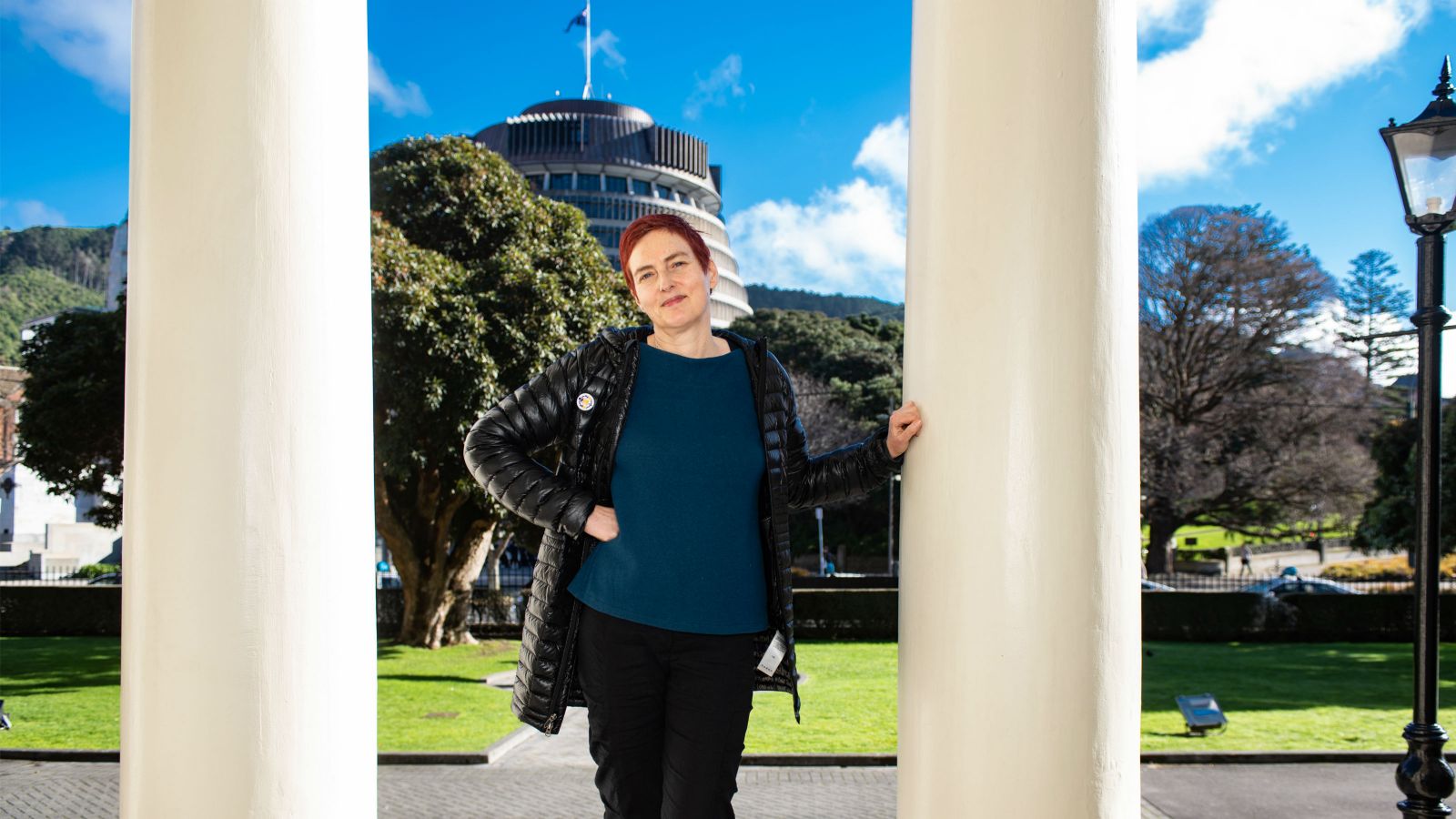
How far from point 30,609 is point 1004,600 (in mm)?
27684

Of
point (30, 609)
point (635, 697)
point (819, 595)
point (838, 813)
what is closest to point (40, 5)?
point (30, 609)

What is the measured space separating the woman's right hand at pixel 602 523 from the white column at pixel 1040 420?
2.89 ft

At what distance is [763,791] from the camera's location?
380 inches

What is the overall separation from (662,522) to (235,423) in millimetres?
1065

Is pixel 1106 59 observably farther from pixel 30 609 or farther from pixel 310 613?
pixel 30 609

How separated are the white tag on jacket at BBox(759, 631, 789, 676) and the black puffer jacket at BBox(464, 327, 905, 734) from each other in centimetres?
2

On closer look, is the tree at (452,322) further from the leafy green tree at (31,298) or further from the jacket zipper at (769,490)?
the leafy green tree at (31,298)

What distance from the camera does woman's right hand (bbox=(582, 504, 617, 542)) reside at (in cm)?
287

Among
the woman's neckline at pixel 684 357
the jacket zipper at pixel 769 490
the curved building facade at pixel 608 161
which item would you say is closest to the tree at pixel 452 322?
the woman's neckline at pixel 684 357

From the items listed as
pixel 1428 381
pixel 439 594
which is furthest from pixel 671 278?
pixel 439 594

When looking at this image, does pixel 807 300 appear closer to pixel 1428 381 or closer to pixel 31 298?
pixel 31 298

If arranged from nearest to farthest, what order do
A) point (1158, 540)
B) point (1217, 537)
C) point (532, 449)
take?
point (532, 449) < point (1158, 540) < point (1217, 537)

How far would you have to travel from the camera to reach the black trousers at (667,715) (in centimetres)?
279

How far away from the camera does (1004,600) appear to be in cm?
242
